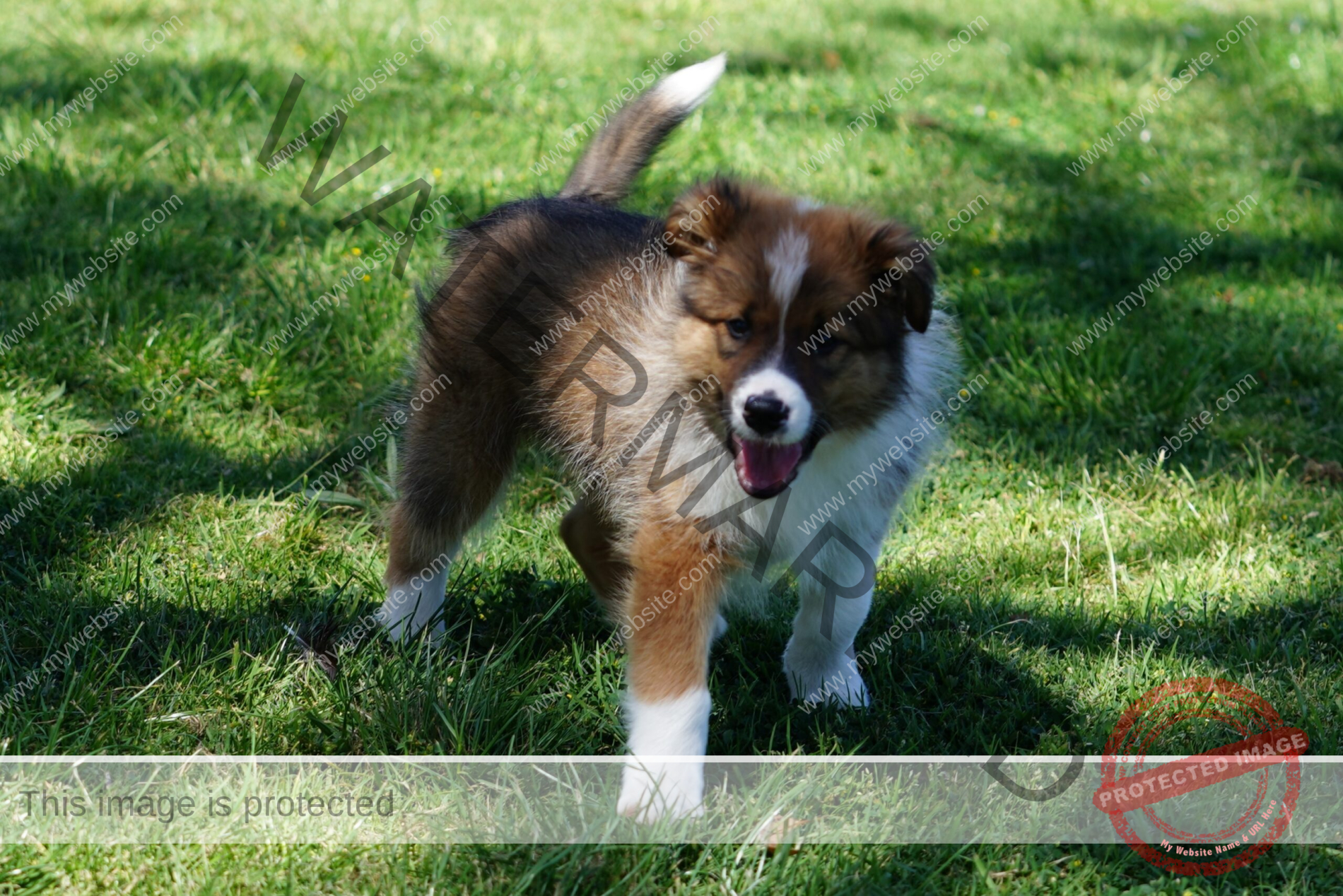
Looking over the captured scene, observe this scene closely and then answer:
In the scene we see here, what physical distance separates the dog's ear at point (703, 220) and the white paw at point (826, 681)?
3.67ft

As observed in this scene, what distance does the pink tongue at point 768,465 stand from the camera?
2.68 m

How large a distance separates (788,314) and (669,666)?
2.69 feet

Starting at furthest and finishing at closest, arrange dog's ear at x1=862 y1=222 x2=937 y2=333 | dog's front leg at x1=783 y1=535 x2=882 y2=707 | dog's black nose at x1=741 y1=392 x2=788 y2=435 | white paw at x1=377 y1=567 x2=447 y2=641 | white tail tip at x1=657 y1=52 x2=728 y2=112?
white tail tip at x1=657 y1=52 x2=728 y2=112 < white paw at x1=377 y1=567 x2=447 y2=641 < dog's front leg at x1=783 y1=535 x2=882 y2=707 < dog's ear at x1=862 y1=222 x2=937 y2=333 < dog's black nose at x1=741 y1=392 x2=788 y2=435

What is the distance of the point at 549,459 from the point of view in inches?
143

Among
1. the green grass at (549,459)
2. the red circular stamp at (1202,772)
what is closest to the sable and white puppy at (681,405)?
the green grass at (549,459)

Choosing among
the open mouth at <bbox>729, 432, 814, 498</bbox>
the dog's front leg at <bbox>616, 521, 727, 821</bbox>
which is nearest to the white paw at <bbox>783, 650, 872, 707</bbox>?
the dog's front leg at <bbox>616, 521, 727, 821</bbox>

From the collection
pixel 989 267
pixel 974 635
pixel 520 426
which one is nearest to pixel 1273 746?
pixel 974 635

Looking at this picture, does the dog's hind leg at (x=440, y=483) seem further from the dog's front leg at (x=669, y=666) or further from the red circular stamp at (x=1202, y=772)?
the red circular stamp at (x=1202, y=772)

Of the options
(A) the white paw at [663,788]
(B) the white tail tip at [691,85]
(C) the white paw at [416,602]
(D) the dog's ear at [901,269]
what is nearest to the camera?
(A) the white paw at [663,788]

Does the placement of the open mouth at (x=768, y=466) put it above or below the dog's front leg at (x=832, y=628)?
above

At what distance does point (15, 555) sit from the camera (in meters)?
3.42

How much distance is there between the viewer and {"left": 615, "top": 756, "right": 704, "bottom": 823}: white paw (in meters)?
2.62

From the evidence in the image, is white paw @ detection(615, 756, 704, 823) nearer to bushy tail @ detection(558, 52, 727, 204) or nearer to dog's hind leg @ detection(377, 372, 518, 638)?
dog's hind leg @ detection(377, 372, 518, 638)

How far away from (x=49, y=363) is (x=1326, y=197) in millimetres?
5744
